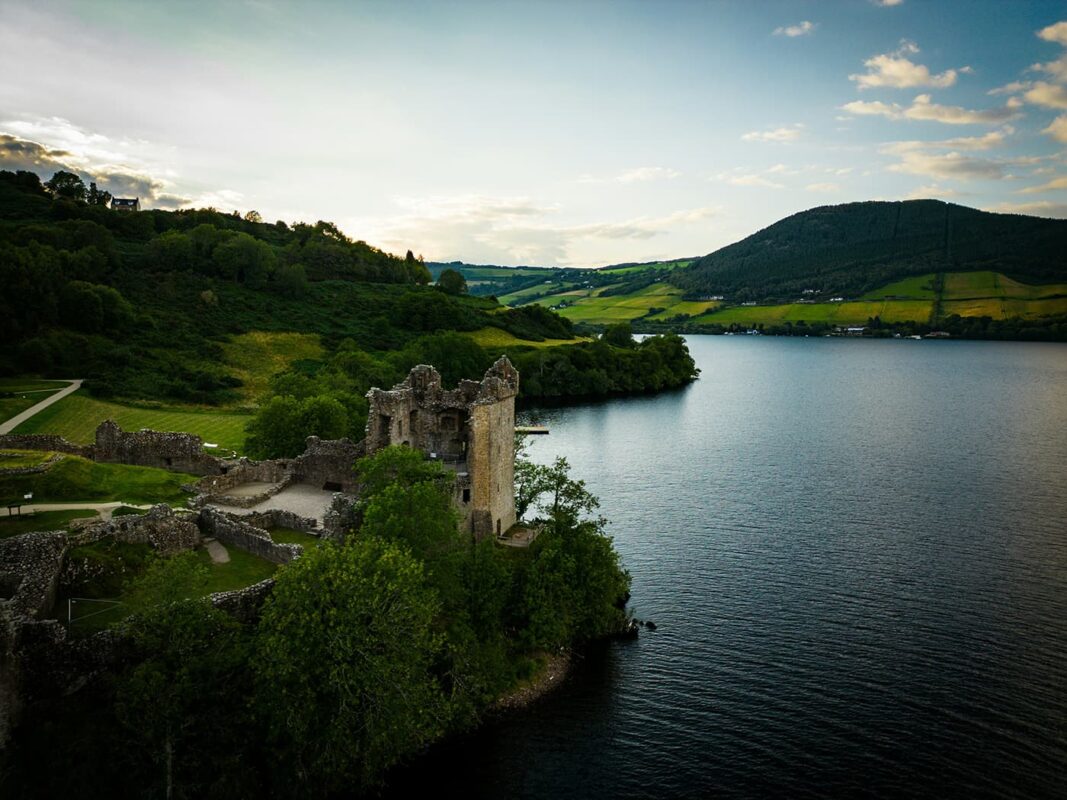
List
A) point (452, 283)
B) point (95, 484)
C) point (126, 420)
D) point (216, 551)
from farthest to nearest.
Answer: point (452, 283), point (126, 420), point (95, 484), point (216, 551)

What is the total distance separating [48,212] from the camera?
12962 cm

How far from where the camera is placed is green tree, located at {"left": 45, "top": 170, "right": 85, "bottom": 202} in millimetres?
148375

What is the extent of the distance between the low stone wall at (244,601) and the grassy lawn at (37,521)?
26.9ft

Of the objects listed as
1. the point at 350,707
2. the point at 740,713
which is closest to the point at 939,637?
the point at 740,713

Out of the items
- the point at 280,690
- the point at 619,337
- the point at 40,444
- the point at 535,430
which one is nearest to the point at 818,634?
the point at 280,690

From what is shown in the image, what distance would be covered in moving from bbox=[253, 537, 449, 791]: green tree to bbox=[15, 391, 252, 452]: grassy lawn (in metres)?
36.8

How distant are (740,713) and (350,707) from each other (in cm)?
1691

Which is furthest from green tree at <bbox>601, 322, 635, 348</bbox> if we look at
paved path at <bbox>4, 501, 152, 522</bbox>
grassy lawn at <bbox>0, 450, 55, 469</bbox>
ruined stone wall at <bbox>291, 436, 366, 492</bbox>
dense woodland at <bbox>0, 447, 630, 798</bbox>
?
paved path at <bbox>4, 501, 152, 522</bbox>

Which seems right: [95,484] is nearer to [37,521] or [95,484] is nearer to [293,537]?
[37,521]

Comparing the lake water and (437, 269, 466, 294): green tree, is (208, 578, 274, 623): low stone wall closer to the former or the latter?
the lake water

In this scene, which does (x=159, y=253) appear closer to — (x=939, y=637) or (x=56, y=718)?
(x=56, y=718)

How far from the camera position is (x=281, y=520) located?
36.3 meters

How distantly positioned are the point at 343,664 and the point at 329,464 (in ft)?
63.6

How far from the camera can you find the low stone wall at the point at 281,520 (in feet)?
116
